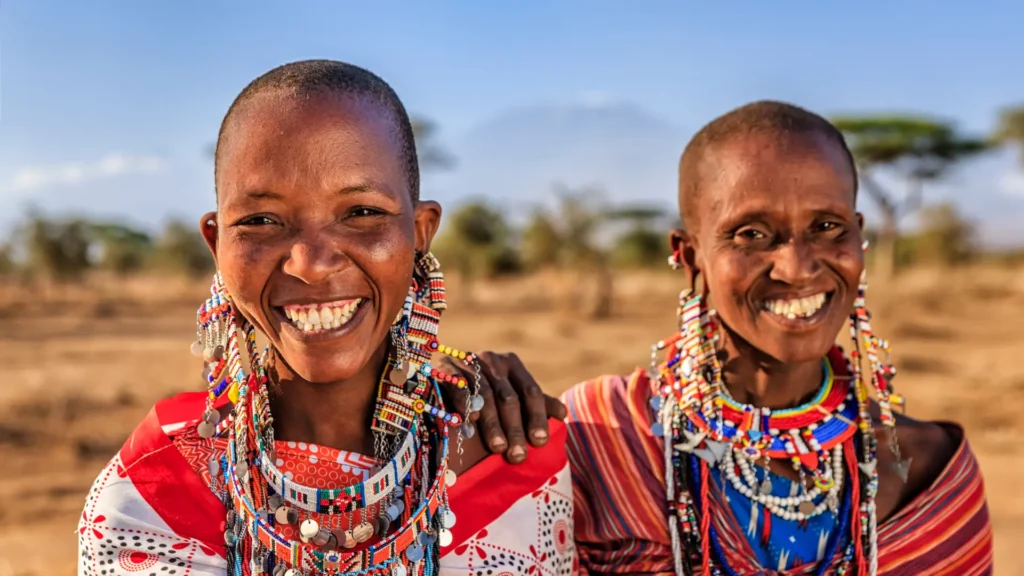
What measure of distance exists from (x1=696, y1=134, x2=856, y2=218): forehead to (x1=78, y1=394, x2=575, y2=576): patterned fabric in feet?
2.76

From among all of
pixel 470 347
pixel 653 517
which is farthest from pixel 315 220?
pixel 470 347

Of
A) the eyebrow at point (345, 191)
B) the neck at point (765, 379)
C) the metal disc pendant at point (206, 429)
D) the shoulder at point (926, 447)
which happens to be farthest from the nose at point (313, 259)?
the shoulder at point (926, 447)

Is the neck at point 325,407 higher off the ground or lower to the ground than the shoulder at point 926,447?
Answer: higher

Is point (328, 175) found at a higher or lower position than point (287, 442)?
higher

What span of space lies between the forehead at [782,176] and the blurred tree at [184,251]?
29936 mm

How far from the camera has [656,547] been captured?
2.54 meters

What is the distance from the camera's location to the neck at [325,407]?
7.00ft

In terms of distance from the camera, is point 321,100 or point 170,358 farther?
point 170,358

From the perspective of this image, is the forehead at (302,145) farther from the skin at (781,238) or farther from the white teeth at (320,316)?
the skin at (781,238)

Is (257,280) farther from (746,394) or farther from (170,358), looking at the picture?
(170,358)

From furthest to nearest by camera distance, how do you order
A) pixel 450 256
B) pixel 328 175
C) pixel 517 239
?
pixel 517 239
pixel 450 256
pixel 328 175

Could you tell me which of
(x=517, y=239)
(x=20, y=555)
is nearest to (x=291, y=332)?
(x=20, y=555)

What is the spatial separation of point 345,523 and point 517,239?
82.0 feet

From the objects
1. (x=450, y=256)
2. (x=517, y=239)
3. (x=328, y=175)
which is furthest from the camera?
(x=517, y=239)
